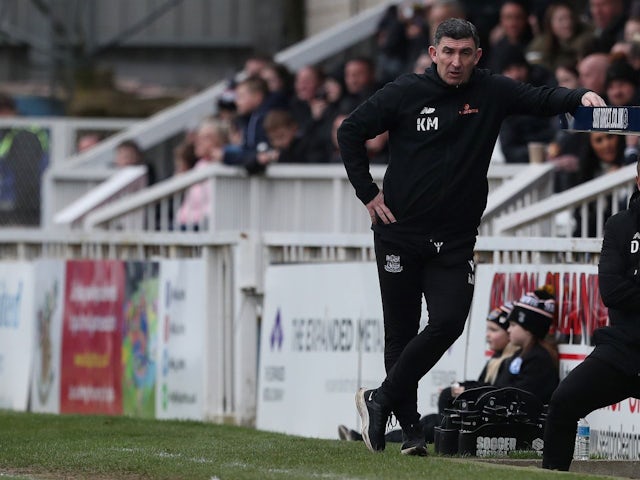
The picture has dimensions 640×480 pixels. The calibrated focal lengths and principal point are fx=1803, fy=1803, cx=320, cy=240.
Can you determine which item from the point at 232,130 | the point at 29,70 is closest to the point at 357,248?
the point at 232,130

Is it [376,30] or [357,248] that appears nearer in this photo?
[357,248]

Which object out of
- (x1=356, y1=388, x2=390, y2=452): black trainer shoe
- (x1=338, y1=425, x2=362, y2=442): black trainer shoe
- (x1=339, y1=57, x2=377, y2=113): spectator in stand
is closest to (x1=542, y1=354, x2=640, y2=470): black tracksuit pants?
(x1=356, y1=388, x2=390, y2=452): black trainer shoe

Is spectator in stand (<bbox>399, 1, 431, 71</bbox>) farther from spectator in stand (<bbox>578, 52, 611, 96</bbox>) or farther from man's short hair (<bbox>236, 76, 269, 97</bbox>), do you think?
spectator in stand (<bbox>578, 52, 611, 96</bbox>)

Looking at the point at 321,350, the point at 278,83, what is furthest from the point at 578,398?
the point at 278,83

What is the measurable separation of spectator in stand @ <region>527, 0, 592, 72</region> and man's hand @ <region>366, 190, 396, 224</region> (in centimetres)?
766

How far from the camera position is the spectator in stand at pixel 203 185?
16531 mm

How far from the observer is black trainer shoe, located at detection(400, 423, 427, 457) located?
9422mm

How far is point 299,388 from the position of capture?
512 inches

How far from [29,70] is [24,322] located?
12549mm

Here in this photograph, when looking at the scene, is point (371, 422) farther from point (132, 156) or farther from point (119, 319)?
point (132, 156)

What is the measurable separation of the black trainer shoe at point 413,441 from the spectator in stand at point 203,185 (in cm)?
711

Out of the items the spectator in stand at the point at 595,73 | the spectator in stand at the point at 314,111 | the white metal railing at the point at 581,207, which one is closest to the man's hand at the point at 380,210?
the white metal railing at the point at 581,207

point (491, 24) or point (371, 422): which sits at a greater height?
point (491, 24)

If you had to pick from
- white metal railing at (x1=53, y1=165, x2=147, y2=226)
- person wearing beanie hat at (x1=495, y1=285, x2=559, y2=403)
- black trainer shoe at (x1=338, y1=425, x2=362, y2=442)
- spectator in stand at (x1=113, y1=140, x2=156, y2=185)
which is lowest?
black trainer shoe at (x1=338, y1=425, x2=362, y2=442)
